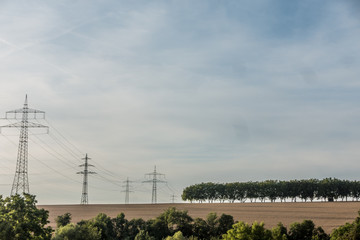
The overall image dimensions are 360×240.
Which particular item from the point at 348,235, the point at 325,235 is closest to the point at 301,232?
the point at 325,235

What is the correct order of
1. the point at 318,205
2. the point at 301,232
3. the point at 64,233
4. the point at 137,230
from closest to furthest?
the point at 64,233 < the point at 301,232 < the point at 137,230 < the point at 318,205

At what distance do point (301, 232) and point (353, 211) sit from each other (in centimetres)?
4193

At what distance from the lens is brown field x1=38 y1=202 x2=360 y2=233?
5084 inches

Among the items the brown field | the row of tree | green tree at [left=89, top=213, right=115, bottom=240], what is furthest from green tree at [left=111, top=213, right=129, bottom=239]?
the brown field

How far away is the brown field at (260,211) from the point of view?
129m

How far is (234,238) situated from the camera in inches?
3137

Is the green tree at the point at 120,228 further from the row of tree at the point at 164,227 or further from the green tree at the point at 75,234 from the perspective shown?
the green tree at the point at 75,234

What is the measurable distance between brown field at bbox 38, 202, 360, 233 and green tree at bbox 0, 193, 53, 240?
69.4 metres

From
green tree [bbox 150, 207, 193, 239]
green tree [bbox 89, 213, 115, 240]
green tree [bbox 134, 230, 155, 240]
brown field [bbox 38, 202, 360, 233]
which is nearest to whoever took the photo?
green tree [bbox 134, 230, 155, 240]

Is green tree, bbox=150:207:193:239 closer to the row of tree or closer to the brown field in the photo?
the row of tree

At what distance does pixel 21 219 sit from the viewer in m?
64.2

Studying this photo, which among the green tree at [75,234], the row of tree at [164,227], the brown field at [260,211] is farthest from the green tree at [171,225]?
the brown field at [260,211]

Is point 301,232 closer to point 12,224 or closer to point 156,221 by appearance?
point 156,221

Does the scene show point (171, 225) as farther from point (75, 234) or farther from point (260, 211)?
point (260, 211)
